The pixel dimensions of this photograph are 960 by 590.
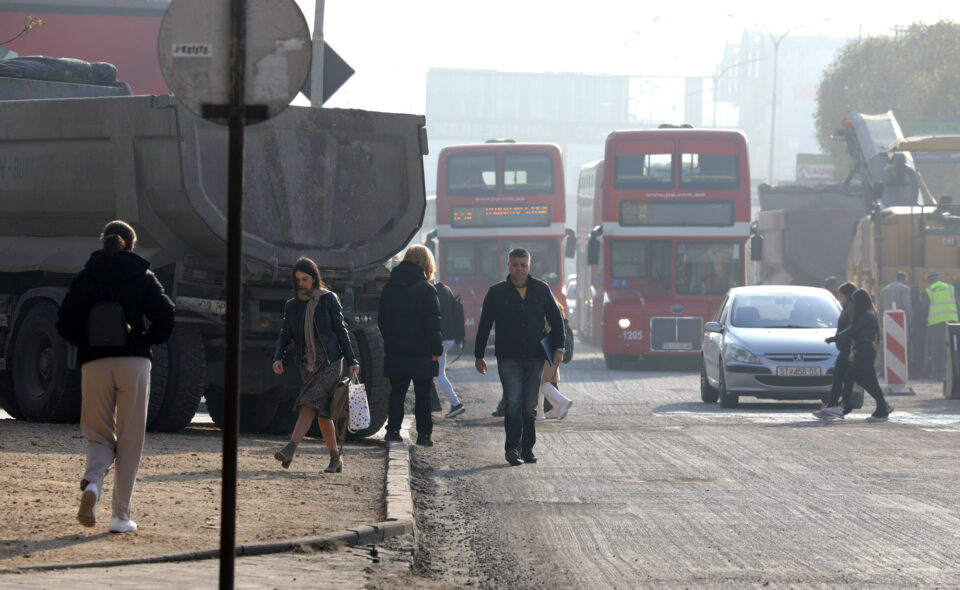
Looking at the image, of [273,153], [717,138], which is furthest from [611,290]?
[273,153]

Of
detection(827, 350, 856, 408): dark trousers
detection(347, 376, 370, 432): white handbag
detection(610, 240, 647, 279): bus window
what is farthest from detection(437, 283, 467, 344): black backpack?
detection(610, 240, 647, 279): bus window

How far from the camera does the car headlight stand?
65.0 ft

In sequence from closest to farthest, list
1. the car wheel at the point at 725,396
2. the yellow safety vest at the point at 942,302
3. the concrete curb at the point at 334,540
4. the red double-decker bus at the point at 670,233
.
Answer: the concrete curb at the point at 334,540
the car wheel at the point at 725,396
the yellow safety vest at the point at 942,302
the red double-decker bus at the point at 670,233

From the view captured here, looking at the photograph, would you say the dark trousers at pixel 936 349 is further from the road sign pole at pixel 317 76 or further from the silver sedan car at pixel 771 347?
the road sign pole at pixel 317 76

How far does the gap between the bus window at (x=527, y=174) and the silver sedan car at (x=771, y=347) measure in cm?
1173

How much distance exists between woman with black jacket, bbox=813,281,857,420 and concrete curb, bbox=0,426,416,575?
29.6 ft

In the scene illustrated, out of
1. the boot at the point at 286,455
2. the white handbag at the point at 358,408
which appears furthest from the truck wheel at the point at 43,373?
the boot at the point at 286,455

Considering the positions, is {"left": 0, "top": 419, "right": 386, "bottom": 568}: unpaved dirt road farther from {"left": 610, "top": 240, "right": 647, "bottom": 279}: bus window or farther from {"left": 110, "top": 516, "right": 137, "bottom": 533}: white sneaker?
{"left": 610, "top": 240, "right": 647, "bottom": 279}: bus window

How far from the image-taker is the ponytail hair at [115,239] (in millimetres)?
8523

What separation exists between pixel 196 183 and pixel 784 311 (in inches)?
397

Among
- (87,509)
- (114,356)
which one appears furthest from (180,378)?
(87,509)

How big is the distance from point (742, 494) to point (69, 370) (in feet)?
20.8

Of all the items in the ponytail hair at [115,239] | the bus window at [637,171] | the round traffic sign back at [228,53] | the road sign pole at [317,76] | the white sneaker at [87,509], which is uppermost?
the road sign pole at [317,76]

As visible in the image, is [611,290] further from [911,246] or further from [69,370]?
[69,370]
